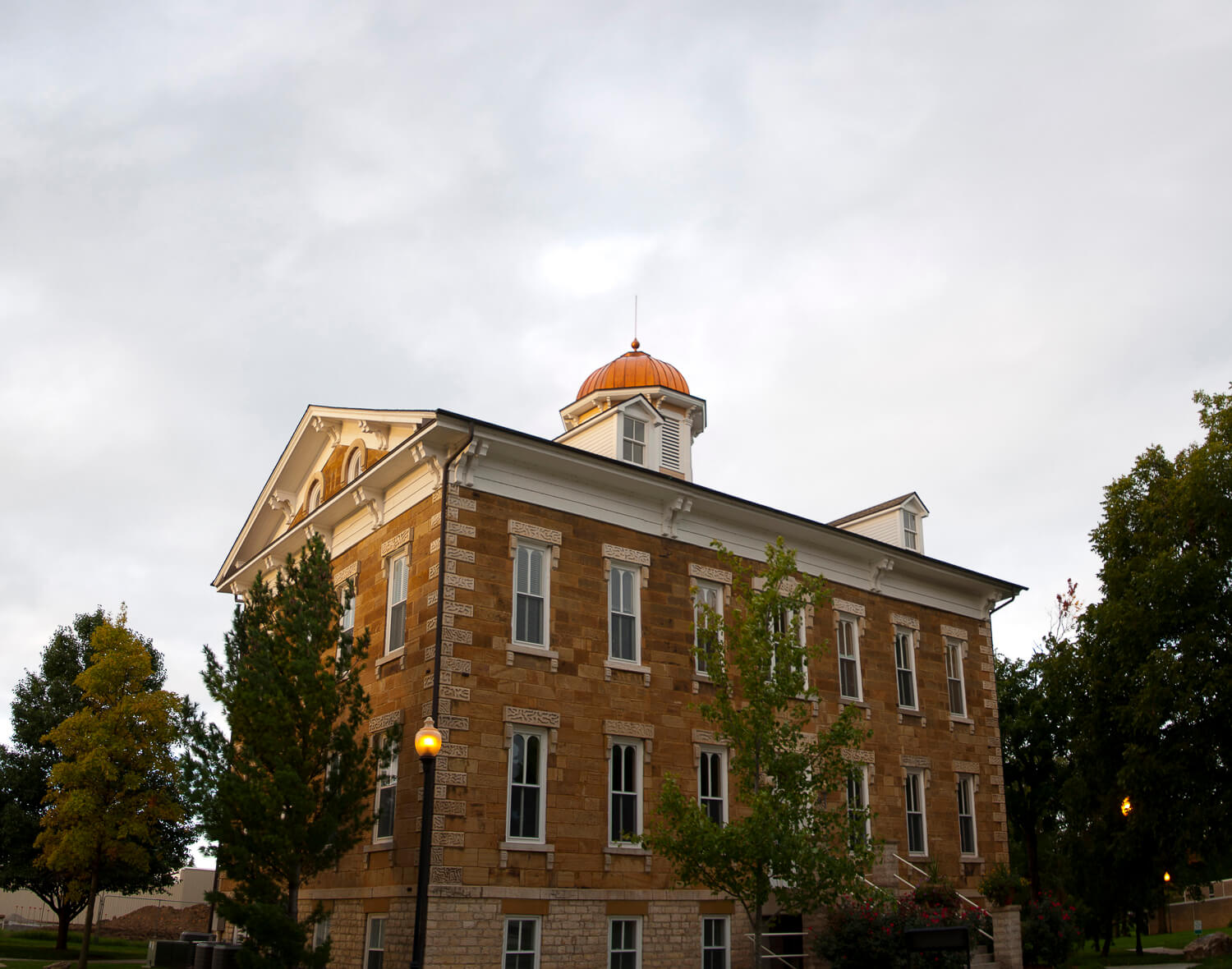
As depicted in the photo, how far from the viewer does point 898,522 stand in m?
29.3

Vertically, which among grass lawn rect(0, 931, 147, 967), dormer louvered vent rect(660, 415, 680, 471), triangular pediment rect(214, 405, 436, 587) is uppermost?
dormer louvered vent rect(660, 415, 680, 471)

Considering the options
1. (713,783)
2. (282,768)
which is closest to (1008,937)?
(713,783)

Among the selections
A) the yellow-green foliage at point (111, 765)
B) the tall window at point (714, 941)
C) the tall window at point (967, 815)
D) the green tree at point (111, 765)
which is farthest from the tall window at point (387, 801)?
the tall window at point (967, 815)

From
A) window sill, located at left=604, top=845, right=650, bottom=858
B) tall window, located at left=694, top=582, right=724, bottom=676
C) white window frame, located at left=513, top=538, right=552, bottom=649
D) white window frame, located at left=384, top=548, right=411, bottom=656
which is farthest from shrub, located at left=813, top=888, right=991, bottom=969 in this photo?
white window frame, located at left=384, top=548, right=411, bottom=656

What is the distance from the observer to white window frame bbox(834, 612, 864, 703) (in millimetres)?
25703

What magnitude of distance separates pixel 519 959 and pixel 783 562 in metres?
8.27

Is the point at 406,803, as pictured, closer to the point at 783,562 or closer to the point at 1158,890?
the point at 783,562

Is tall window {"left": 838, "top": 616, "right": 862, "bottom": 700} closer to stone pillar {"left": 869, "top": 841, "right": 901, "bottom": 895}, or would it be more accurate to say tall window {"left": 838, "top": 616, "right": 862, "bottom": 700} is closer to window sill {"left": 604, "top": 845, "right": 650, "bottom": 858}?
stone pillar {"left": 869, "top": 841, "right": 901, "bottom": 895}

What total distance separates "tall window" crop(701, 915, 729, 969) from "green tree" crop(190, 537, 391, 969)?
7268 millimetres

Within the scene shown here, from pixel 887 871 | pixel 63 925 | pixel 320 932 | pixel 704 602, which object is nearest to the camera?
pixel 320 932

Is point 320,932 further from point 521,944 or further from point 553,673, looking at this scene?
point 553,673

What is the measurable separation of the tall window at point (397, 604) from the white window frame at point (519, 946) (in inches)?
220

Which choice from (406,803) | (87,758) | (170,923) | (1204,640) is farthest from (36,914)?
(1204,640)

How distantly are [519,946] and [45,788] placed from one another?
2831cm
